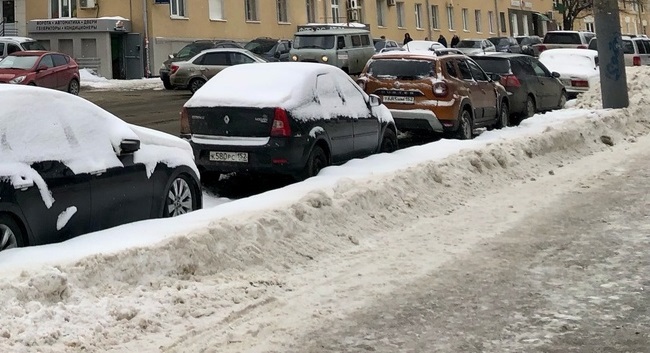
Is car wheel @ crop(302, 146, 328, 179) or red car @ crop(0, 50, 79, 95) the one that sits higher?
red car @ crop(0, 50, 79, 95)

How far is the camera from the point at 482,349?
488cm

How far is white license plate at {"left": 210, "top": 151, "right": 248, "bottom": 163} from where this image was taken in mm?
10273

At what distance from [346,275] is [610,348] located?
2364 millimetres

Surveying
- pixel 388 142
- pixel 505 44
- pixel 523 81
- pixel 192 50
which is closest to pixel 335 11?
pixel 505 44

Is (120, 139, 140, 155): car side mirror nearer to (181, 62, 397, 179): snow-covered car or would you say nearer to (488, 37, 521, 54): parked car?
(181, 62, 397, 179): snow-covered car

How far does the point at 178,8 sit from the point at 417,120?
27.0 m

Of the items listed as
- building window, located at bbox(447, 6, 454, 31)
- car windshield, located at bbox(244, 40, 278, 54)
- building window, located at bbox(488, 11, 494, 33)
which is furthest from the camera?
building window, located at bbox(488, 11, 494, 33)

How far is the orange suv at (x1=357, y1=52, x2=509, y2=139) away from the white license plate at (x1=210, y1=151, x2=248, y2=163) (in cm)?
504

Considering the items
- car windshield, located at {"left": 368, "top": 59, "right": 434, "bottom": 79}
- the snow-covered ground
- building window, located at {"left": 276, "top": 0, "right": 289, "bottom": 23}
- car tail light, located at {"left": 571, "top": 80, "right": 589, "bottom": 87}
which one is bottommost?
the snow-covered ground

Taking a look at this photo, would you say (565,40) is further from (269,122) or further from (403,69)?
(269,122)

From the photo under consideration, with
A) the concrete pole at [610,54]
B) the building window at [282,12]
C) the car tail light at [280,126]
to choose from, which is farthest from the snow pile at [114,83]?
the car tail light at [280,126]

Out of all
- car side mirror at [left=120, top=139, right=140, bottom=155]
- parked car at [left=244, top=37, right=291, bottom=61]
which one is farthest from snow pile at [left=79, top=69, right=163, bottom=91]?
car side mirror at [left=120, top=139, right=140, bottom=155]

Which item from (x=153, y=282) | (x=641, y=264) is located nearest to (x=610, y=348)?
(x=641, y=264)

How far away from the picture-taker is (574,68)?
25016 millimetres
